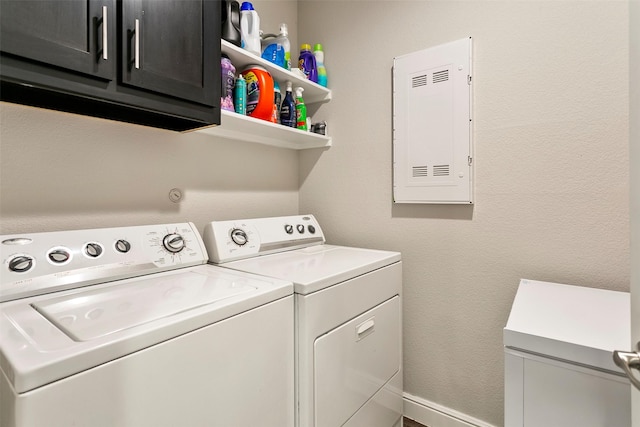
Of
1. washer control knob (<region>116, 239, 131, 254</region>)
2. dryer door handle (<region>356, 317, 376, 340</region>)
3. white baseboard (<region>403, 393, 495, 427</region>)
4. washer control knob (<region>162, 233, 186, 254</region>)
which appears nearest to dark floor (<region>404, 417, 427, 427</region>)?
white baseboard (<region>403, 393, 495, 427</region>)

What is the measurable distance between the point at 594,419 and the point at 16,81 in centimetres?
170

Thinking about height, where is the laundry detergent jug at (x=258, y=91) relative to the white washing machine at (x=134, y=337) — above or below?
above

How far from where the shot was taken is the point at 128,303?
0.88 meters

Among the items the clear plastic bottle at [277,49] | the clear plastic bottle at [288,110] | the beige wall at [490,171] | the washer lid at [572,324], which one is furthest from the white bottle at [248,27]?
the washer lid at [572,324]

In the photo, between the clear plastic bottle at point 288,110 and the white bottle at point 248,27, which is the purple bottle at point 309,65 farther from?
the white bottle at point 248,27

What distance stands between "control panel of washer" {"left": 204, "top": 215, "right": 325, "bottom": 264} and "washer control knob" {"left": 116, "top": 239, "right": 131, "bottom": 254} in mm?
347

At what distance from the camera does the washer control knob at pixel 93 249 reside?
109cm

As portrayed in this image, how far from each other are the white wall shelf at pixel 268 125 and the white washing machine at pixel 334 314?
49 cm

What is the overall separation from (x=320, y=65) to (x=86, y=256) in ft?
5.41

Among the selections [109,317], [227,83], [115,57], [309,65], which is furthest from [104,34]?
[309,65]

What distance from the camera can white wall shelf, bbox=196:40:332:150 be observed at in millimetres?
1521

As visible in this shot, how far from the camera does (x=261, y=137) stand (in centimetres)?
189

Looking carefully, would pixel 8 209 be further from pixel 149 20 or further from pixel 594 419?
pixel 594 419

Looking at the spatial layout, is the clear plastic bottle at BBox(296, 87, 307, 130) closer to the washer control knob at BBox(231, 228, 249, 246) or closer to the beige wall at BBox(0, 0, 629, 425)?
the beige wall at BBox(0, 0, 629, 425)
